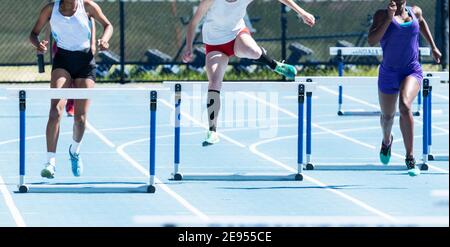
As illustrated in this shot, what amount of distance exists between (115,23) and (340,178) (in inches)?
568

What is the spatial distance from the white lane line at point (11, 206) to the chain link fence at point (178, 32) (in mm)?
13593

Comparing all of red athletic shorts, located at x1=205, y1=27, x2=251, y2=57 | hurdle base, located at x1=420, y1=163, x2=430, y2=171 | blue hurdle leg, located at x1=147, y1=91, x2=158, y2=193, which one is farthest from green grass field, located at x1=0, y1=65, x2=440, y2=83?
blue hurdle leg, located at x1=147, y1=91, x2=158, y2=193

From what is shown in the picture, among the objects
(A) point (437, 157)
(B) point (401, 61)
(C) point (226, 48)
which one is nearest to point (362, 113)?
(A) point (437, 157)

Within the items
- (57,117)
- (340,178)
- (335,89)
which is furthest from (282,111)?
(57,117)

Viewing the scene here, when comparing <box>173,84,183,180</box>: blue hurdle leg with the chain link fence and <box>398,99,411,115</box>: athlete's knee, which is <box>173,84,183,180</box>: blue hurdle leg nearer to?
<box>398,99,411,115</box>: athlete's knee

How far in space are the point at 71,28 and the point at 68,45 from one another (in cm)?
17

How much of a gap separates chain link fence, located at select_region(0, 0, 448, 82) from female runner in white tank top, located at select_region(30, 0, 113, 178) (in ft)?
44.5

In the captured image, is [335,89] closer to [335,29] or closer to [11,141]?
[335,29]

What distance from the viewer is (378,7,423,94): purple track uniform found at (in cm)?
1329

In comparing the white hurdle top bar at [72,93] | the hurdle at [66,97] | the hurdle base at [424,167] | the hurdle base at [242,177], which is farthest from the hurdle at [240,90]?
the hurdle base at [424,167]

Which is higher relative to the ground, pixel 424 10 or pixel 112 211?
pixel 424 10

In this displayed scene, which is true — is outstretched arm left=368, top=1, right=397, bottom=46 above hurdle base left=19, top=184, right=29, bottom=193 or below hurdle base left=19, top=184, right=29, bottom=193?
above

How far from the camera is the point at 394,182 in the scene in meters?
14.0

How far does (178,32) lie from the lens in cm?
2808
